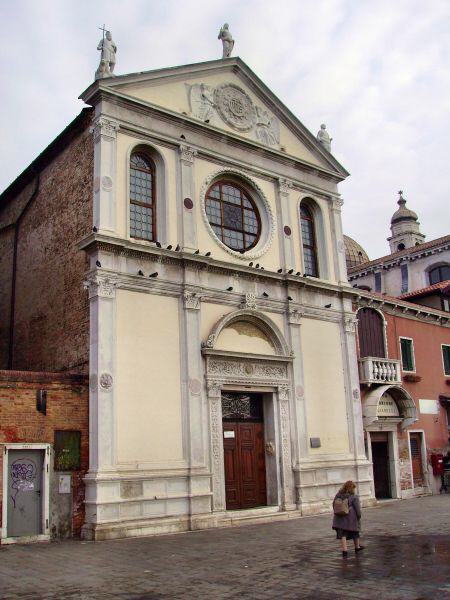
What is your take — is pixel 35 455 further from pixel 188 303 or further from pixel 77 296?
pixel 188 303

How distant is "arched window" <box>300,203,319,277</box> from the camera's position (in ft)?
74.2

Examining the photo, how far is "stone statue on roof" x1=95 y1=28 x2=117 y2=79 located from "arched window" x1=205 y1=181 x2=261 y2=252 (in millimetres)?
4488

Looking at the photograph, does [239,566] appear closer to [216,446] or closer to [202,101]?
[216,446]

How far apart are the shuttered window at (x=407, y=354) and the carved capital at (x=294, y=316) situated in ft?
20.8

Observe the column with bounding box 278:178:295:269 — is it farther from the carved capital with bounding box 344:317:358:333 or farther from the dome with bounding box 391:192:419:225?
the dome with bounding box 391:192:419:225

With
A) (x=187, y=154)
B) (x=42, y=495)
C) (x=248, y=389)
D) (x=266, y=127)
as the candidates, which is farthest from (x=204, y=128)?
(x=42, y=495)

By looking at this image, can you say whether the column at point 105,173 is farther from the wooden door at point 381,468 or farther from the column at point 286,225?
→ the wooden door at point 381,468

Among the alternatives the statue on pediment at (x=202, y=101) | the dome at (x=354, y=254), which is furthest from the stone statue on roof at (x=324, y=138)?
the dome at (x=354, y=254)

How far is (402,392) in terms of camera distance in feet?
78.5

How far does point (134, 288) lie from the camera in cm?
1702

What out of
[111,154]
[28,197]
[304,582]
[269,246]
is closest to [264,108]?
[269,246]

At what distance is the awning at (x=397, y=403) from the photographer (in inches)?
893

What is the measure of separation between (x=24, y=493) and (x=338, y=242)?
44.3 feet

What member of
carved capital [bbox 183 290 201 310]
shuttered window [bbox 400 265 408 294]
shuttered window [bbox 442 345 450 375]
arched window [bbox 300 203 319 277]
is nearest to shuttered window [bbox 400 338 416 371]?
shuttered window [bbox 442 345 450 375]
